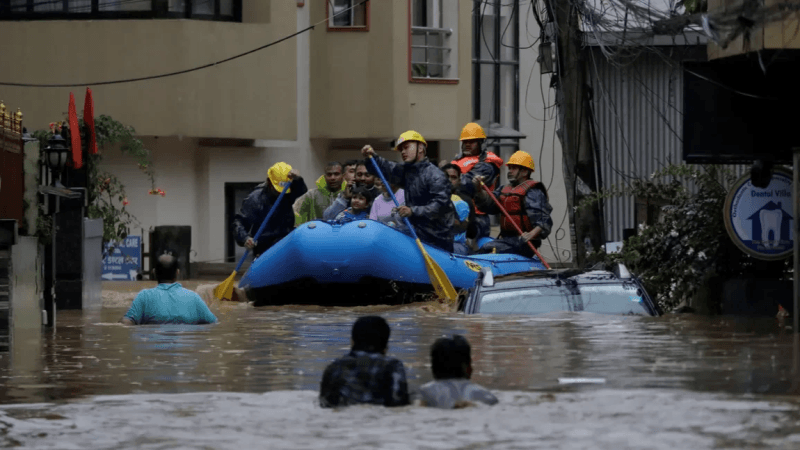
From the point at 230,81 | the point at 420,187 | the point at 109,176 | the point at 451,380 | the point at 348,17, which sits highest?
the point at 348,17

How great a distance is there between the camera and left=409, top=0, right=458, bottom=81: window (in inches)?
1388

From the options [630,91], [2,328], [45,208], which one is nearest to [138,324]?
[2,328]

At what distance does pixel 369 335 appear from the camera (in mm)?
10820

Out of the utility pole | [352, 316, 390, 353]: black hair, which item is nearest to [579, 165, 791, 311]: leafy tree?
the utility pole

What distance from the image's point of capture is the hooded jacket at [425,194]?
66.4 ft

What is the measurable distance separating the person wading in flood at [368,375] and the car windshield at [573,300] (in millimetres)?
5241

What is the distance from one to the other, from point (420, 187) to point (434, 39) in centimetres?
1547

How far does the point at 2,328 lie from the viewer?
15.4m

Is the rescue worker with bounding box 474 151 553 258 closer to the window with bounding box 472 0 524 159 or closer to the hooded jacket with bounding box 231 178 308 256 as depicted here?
the hooded jacket with bounding box 231 178 308 256

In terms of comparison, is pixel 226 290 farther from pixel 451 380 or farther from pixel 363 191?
pixel 451 380

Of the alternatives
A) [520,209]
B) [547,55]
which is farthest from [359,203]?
[547,55]

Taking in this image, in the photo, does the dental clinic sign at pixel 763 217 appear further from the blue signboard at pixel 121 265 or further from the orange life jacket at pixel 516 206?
the blue signboard at pixel 121 265

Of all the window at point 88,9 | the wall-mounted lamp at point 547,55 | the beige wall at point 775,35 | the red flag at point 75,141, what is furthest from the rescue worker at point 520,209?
the window at point 88,9

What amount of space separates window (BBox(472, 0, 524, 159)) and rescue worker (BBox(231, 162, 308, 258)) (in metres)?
16.7
